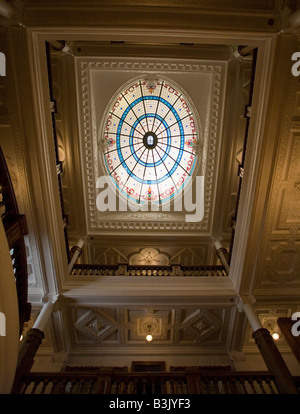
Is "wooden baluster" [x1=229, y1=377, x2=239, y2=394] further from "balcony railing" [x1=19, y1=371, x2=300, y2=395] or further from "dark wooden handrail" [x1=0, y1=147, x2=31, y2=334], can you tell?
"dark wooden handrail" [x1=0, y1=147, x2=31, y2=334]

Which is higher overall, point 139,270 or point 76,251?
point 76,251

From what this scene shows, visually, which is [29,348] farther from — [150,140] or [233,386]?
[150,140]

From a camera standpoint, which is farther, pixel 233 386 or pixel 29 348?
pixel 29 348

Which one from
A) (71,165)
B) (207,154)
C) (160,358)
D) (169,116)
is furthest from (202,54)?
(160,358)

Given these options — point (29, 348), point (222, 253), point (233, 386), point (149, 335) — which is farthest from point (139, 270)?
point (233, 386)

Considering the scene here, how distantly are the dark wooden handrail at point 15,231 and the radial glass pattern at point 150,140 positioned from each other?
5.44 metres

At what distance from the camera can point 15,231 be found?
217 inches

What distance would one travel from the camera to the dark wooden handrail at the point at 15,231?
529 centimetres

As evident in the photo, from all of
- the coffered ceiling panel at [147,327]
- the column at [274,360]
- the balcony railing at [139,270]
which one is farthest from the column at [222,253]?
the column at [274,360]

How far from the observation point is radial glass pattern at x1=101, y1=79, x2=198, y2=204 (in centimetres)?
1019

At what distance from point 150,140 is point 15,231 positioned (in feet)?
23.1

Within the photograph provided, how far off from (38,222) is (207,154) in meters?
6.42

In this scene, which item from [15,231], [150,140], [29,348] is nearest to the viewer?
[15,231]
